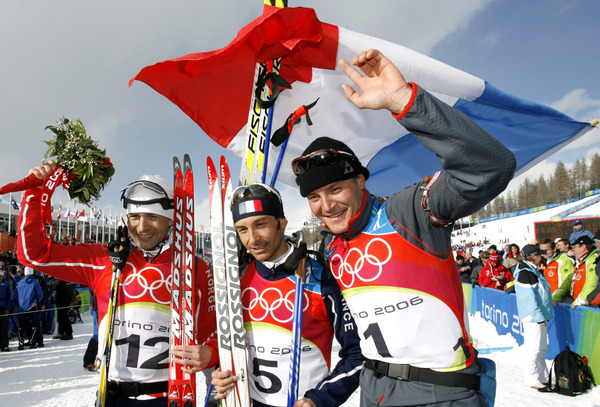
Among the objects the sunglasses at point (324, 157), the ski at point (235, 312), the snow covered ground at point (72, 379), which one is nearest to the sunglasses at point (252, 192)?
the ski at point (235, 312)

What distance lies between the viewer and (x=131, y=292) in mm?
2643

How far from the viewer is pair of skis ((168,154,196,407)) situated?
2486 mm

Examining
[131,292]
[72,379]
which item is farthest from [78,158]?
[72,379]

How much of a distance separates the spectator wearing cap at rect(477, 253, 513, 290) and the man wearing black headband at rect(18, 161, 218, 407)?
9632 mm

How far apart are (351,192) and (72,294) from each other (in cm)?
1407

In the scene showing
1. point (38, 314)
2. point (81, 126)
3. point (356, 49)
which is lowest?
point (38, 314)

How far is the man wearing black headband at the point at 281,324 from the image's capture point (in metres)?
2.15

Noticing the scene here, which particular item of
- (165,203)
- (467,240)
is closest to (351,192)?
(165,203)

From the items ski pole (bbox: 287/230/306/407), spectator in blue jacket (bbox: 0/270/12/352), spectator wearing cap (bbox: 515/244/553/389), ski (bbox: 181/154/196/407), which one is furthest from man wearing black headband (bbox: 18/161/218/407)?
spectator in blue jacket (bbox: 0/270/12/352)

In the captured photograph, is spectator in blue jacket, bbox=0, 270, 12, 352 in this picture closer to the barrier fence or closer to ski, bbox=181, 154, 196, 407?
ski, bbox=181, 154, 196, 407

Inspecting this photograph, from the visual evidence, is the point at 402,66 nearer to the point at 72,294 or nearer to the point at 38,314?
the point at 38,314

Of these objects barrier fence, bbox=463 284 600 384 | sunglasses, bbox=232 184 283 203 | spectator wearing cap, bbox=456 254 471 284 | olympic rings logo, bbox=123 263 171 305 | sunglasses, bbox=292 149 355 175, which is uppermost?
sunglasses, bbox=292 149 355 175

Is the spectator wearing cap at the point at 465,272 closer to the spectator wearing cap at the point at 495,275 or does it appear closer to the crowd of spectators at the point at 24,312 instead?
the spectator wearing cap at the point at 495,275

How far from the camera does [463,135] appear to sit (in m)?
1.33
